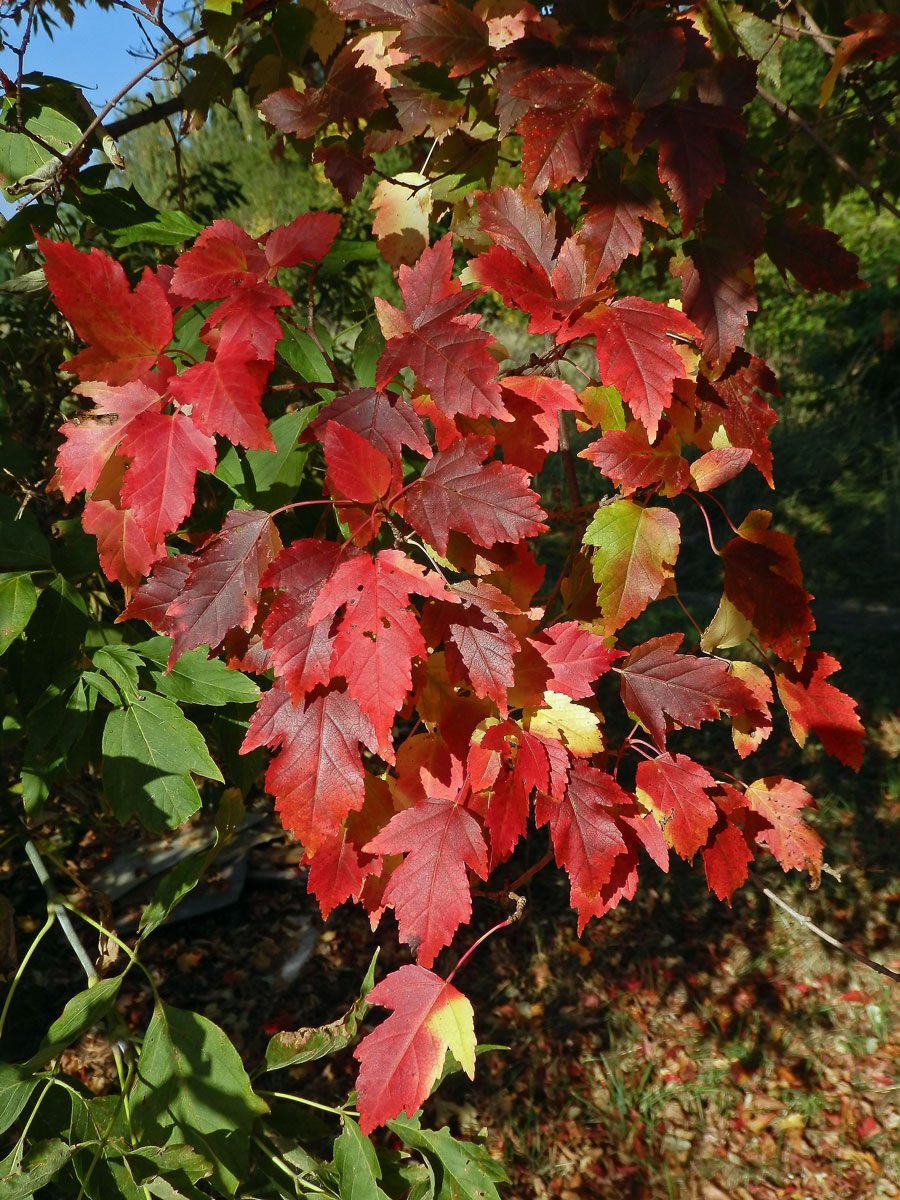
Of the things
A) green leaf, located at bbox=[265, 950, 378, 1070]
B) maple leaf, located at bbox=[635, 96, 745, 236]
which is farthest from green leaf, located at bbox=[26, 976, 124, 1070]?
maple leaf, located at bbox=[635, 96, 745, 236]

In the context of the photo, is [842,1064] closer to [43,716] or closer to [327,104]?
[43,716]

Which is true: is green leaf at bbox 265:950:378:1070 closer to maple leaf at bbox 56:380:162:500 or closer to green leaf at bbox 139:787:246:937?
green leaf at bbox 139:787:246:937

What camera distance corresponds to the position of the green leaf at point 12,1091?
1.02 m

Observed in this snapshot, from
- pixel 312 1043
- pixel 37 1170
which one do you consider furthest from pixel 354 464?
pixel 312 1043

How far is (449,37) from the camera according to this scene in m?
1.01

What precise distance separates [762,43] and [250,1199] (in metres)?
1.71

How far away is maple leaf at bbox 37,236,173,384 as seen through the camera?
0.79 meters

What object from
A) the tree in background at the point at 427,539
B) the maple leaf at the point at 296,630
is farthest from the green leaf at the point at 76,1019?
the maple leaf at the point at 296,630

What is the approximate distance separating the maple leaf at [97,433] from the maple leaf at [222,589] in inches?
5.4

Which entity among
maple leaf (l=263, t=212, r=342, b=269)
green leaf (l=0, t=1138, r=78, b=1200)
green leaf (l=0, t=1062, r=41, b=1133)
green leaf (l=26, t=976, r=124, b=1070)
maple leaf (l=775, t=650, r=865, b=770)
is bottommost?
maple leaf (l=775, t=650, r=865, b=770)

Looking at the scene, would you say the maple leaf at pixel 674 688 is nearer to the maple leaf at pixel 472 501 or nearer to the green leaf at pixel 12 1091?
the maple leaf at pixel 472 501

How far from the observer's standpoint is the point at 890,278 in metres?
7.07

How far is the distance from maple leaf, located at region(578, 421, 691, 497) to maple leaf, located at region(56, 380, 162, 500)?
17.4 inches

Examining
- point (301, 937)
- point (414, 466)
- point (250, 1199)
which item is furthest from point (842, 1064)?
point (414, 466)
